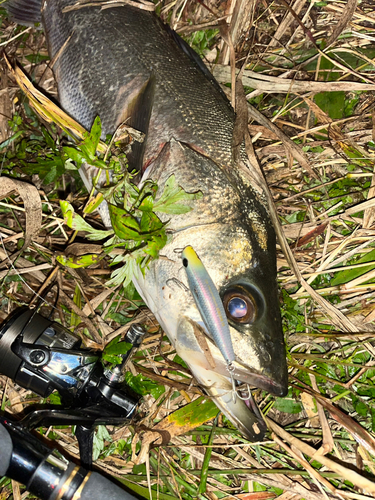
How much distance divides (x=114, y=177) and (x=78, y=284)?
862 millimetres

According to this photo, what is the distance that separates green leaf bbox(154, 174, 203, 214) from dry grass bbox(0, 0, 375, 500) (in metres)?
0.83

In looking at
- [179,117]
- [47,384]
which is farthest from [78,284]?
[179,117]

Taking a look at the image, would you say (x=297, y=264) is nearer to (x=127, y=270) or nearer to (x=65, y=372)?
(x=127, y=270)

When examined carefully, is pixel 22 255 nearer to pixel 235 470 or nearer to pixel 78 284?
pixel 78 284

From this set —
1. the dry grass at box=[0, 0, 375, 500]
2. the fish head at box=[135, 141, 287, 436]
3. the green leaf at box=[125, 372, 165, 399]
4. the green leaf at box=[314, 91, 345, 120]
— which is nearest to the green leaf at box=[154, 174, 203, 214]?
the fish head at box=[135, 141, 287, 436]

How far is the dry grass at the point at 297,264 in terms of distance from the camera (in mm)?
2686

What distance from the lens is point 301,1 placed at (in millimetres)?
2973

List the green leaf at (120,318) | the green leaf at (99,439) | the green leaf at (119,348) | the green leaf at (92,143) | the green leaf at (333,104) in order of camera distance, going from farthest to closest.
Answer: the green leaf at (333,104) → the green leaf at (120,318) → the green leaf at (99,439) → the green leaf at (119,348) → the green leaf at (92,143)

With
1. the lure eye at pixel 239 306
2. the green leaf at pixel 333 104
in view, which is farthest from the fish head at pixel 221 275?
the green leaf at pixel 333 104

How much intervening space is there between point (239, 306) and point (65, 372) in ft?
3.38

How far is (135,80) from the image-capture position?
232 centimetres

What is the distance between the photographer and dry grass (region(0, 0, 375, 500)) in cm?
269

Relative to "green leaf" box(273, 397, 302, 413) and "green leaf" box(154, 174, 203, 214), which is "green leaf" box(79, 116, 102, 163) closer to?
"green leaf" box(154, 174, 203, 214)

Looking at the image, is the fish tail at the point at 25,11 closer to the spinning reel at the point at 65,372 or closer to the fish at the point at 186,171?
the fish at the point at 186,171
